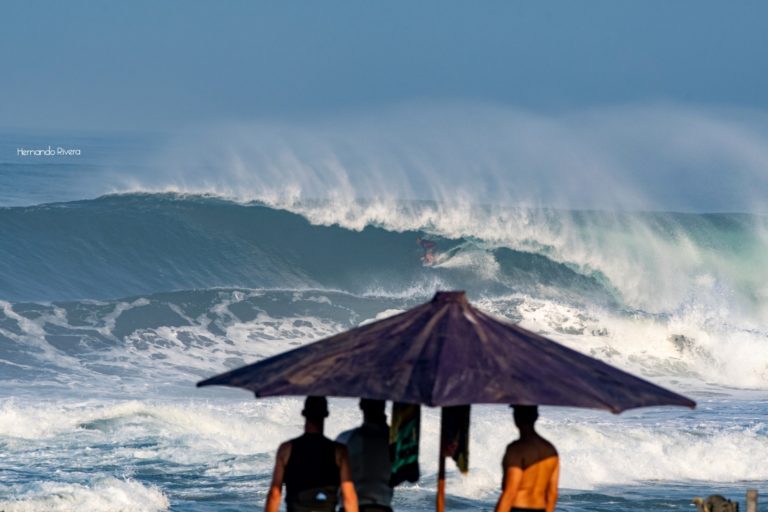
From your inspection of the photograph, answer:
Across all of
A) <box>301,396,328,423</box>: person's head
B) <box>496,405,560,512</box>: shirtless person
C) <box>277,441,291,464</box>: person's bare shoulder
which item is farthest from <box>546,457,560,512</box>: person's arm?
<box>277,441,291,464</box>: person's bare shoulder

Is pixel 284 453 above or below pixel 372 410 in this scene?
below

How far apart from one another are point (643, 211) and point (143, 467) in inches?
1174

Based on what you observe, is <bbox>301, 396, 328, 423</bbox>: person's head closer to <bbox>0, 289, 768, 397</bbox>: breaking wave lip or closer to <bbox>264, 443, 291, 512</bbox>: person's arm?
<bbox>264, 443, 291, 512</bbox>: person's arm

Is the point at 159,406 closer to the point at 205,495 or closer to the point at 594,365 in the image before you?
the point at 205,495

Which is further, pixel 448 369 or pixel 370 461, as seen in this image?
pixel 370 461

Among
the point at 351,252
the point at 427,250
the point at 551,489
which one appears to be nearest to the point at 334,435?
the point at 551,489

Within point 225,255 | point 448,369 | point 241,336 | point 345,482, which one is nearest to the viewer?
point 448,369

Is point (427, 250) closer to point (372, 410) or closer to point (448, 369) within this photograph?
point (372, 410)

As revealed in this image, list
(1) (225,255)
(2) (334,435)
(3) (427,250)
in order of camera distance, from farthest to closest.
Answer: (3) (427,250)
(1) (225,255)
(2) (334,435)

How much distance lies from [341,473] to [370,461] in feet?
1.07

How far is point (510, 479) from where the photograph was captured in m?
6.63

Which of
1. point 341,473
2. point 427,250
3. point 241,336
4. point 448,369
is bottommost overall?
point 341,473

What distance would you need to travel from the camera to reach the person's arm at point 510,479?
6613 millimetres

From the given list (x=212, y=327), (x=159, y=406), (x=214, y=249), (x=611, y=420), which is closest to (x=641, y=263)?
(x=214, y=249)
